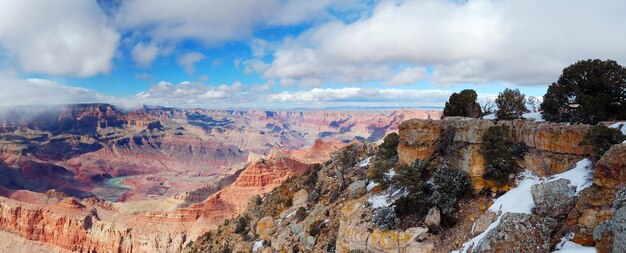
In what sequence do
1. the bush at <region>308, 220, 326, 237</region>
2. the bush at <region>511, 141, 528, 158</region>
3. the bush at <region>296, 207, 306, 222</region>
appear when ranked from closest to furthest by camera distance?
the bush at <region>511, 141, 528, 158</region> → the bush at <region>308, 220, 326, 237</region> → the bush at <region>296, 207, 306, 222</region>

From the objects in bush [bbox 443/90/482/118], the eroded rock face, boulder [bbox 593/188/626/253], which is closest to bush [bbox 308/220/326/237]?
the eroded rock face

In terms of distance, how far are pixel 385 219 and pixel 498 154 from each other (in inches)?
259

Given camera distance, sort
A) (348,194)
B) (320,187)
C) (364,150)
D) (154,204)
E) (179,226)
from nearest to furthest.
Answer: (348,194) → (320,187) → (364,150) → (179,226) → (154,204)

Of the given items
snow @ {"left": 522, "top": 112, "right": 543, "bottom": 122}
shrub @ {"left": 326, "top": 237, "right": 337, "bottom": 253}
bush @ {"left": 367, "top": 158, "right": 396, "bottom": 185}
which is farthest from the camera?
bush @ {"left": 367, "top": 158, "right": 396, "bottom": 185}

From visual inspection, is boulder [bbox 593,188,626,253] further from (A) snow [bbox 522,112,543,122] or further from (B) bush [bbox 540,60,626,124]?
(A) snow [bbox 522,112,543,122]

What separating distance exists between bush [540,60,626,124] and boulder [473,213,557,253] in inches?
329

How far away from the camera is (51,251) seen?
91.1 meters

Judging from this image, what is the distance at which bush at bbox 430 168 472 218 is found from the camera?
17.3 metres

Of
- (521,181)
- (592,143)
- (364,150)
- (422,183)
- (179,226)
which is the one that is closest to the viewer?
(592,143)

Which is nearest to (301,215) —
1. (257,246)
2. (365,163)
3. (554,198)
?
(257,246)

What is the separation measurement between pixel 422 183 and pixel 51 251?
10608cm

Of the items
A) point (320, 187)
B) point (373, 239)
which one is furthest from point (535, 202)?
point (320, 187)

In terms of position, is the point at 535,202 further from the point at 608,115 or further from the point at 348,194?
the point at 348,194

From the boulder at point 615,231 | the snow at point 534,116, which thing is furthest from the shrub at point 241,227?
the boulder at point 615,231
